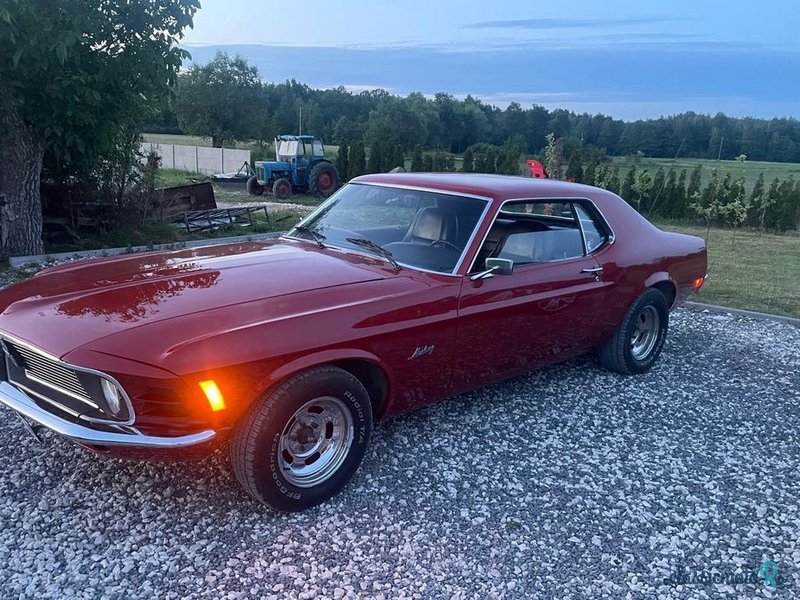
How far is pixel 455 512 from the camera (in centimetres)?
346

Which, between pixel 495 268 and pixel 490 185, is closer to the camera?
pixel 495 268

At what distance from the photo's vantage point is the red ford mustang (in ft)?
9.71

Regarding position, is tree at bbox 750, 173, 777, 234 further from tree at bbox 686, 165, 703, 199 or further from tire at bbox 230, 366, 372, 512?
tire at bbox 230, 366, 372, 512

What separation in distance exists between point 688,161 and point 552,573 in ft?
91.2

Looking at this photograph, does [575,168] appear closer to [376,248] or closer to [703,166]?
[703,166]

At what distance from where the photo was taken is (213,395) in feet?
9.66

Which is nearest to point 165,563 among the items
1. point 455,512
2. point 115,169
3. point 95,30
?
point 455,512

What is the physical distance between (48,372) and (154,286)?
2.28 ft

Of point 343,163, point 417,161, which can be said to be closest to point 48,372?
point 417,161

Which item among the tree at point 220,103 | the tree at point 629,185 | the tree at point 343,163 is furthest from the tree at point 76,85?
the tree at point 220,103

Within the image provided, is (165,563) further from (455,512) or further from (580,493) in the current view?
(580,493)

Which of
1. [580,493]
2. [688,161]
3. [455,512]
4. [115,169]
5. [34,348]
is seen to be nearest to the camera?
[34,348]

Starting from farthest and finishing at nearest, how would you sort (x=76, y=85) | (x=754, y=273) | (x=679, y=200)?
(x=679, y=200) < (x=754, y=273) < (x=76, y=85)

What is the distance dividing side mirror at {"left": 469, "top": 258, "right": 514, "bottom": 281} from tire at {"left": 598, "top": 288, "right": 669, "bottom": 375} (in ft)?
5.33
